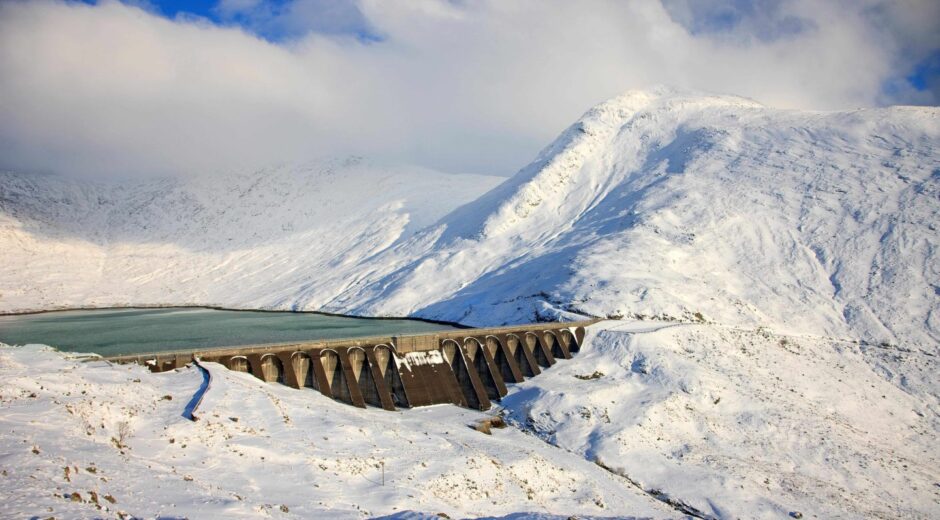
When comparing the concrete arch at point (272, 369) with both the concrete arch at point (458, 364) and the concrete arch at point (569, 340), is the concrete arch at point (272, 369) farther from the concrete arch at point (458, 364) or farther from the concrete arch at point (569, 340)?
the concrete arch at point (569, 340)

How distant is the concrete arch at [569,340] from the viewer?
6272cm

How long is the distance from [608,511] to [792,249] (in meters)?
66.0

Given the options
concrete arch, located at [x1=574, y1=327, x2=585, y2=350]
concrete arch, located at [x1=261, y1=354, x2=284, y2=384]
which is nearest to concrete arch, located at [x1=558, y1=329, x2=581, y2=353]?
concrete arch, located at [x1=574, y1=327, x2=585, y2=350]

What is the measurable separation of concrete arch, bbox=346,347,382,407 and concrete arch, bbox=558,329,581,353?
21.0 meters

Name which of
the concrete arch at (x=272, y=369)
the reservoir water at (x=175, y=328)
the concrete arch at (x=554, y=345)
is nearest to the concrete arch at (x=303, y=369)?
the concrete arch at (x=272, y=369)

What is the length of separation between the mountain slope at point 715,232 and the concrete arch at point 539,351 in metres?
12.8

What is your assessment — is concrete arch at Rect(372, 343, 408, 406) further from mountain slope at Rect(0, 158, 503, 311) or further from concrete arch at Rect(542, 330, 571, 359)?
mountain slope at Rect(0, 158, 503, 311)

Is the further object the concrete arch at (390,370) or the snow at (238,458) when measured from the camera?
the concrete arch at (390,370)

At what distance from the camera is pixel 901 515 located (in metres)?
40.8

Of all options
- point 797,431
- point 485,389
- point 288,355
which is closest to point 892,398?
point 797,431

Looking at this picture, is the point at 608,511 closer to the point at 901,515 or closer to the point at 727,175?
the point at 901,515

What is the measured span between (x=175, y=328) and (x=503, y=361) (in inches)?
2136

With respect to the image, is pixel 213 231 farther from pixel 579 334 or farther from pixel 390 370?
pixel 579 334

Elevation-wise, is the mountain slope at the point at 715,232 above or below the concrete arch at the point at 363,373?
above
